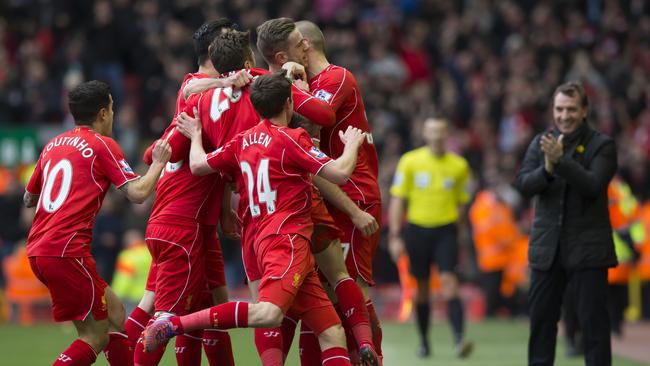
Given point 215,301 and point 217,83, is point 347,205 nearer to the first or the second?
point 217,83

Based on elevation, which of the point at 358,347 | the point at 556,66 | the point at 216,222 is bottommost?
the point at 358,347

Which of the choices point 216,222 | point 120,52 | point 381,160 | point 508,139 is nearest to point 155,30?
point 120,52

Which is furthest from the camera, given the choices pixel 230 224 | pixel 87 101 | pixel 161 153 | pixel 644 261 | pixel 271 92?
pixel 644 261

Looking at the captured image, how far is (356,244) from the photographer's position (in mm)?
9477

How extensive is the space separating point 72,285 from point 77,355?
506 millimetres

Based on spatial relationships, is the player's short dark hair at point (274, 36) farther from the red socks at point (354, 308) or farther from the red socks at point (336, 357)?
the red socks at point (336, 357)

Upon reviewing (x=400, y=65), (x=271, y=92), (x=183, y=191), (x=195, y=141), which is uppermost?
(x=400, y=65)

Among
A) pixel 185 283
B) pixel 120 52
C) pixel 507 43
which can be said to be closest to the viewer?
pixel 185 283

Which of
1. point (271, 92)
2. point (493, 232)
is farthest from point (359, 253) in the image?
point (493, 232)

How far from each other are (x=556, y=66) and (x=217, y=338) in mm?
14777

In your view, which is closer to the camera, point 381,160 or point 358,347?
point 358,347

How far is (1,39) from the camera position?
2247 cm

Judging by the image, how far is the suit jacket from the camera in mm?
9750

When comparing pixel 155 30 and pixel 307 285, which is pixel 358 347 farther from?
pixel 155 30
